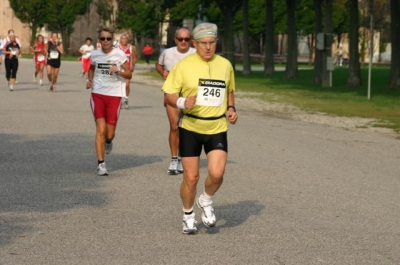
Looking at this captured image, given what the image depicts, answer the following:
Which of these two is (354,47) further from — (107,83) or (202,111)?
(202,111)

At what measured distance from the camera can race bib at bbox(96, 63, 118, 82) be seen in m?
13.6

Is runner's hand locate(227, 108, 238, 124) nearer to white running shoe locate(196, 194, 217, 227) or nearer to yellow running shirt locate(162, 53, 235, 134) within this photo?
yellow running shirt locate(162, 53, 235, 134)

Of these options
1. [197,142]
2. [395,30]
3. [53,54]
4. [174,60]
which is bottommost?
[53,54]

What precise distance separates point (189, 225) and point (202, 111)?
0.92 m

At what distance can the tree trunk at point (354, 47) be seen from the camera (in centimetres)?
3825

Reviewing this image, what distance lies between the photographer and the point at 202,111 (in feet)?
28.8

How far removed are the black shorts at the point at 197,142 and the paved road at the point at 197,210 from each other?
26.6 inches

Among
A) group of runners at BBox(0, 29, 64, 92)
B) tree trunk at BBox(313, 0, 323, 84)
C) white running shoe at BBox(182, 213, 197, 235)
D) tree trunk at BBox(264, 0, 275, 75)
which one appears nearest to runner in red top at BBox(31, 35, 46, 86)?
group of runners at BBox(0, 29, 64, 92)

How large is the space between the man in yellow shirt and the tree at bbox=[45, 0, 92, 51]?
99484mm

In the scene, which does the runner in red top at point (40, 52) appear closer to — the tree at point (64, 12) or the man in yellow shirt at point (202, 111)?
the man in yellow shirt at point (202, 111)

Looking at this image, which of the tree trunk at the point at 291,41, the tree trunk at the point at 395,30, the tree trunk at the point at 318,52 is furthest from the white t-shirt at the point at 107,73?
the tree trunk at the point at 291,41

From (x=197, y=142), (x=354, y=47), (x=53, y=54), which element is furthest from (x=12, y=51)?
(x=197, y=142)

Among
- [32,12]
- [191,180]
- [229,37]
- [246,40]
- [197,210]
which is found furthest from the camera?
[32,12]

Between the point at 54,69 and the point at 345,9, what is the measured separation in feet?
203
